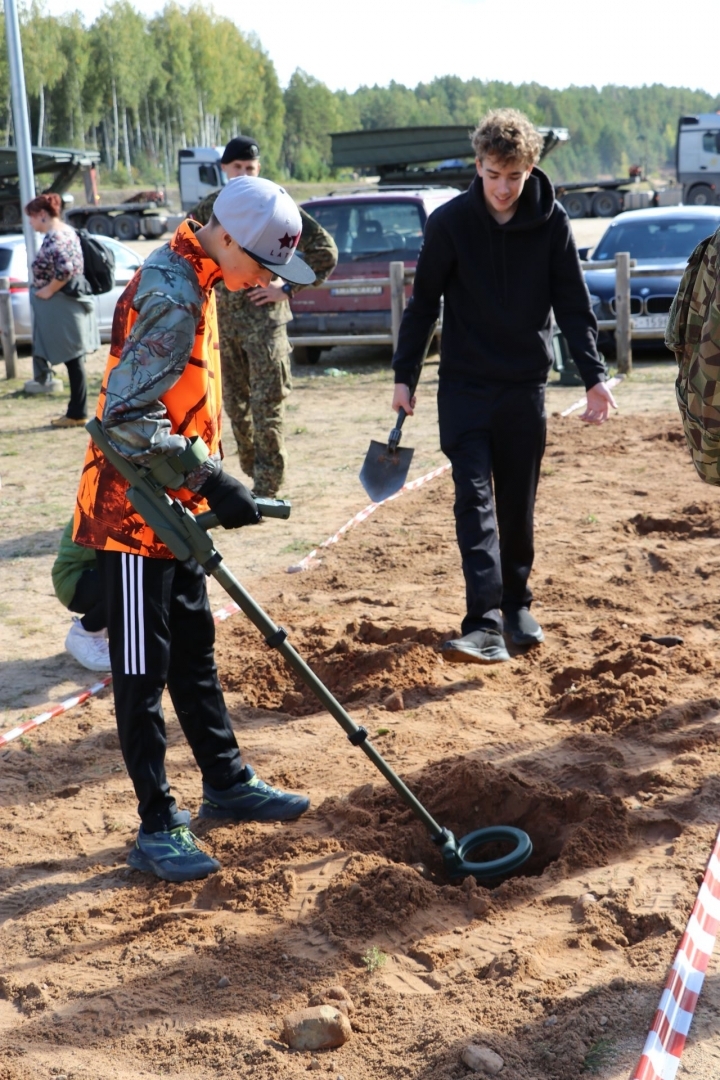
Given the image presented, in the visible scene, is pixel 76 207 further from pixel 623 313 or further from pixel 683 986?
pixel 683 986

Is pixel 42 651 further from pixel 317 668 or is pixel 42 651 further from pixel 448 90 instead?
pixel 448 90

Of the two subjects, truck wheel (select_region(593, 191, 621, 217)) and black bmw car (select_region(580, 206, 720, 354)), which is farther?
truck wheel (select_region(593, 191, 621, 217))

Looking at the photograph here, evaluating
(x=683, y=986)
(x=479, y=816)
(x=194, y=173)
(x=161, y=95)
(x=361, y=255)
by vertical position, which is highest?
(x=161, y=95)

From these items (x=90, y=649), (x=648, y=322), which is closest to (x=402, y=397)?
(x=90, y=649)

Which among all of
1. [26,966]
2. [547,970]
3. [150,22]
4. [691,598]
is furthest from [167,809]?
[150,22]

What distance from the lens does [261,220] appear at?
3244mm

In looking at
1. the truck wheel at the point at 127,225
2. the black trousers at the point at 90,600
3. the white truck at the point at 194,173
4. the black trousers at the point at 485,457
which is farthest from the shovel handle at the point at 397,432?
the white truck at the point at 194,173

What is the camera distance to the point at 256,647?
5.58 m

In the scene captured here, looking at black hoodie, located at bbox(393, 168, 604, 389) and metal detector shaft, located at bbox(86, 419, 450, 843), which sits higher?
black hoodie, located at bbox(393, 168, 604, 389)

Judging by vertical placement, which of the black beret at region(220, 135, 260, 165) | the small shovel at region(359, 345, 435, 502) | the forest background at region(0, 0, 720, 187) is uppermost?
the forest background at region(0, 0, 720, 187)

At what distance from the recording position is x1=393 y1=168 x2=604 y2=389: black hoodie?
482cm

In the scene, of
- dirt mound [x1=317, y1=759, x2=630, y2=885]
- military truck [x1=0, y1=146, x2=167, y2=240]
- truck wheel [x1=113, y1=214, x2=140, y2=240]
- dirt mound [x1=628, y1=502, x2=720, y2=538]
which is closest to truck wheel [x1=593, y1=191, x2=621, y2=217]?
military truck [x1=0, y1=146, x2=167, y2=240]

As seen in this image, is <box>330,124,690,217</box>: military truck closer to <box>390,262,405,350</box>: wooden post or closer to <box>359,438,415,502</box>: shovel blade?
<box>390,262,405,350</box>: wooden post

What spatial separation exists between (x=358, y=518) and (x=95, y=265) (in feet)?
15.8
